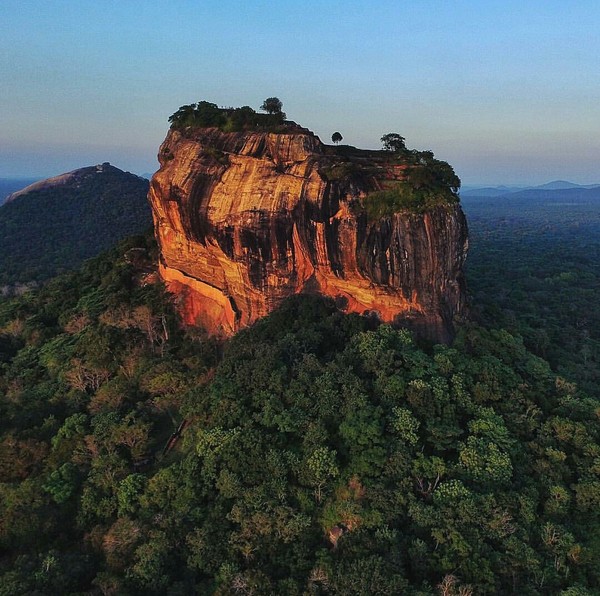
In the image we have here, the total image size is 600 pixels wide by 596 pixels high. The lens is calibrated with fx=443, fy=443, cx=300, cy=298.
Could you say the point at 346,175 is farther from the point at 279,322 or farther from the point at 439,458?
the point at 439,458

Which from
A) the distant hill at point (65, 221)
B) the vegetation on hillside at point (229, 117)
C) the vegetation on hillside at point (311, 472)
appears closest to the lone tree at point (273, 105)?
the vegetation on hillside at point (229, 117)

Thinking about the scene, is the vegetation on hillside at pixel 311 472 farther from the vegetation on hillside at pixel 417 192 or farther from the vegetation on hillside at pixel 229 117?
the vegetation on hillside at pixel 229 117

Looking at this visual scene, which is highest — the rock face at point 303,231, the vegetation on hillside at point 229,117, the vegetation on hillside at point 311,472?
the vegetation on hillside at point 229,117

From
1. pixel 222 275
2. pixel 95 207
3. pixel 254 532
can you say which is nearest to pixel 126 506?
pixel 254 532

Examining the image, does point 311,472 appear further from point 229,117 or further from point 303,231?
point 229,117

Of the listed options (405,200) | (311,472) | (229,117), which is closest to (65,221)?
(229,117)

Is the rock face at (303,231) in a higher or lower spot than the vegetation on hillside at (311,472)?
higher
